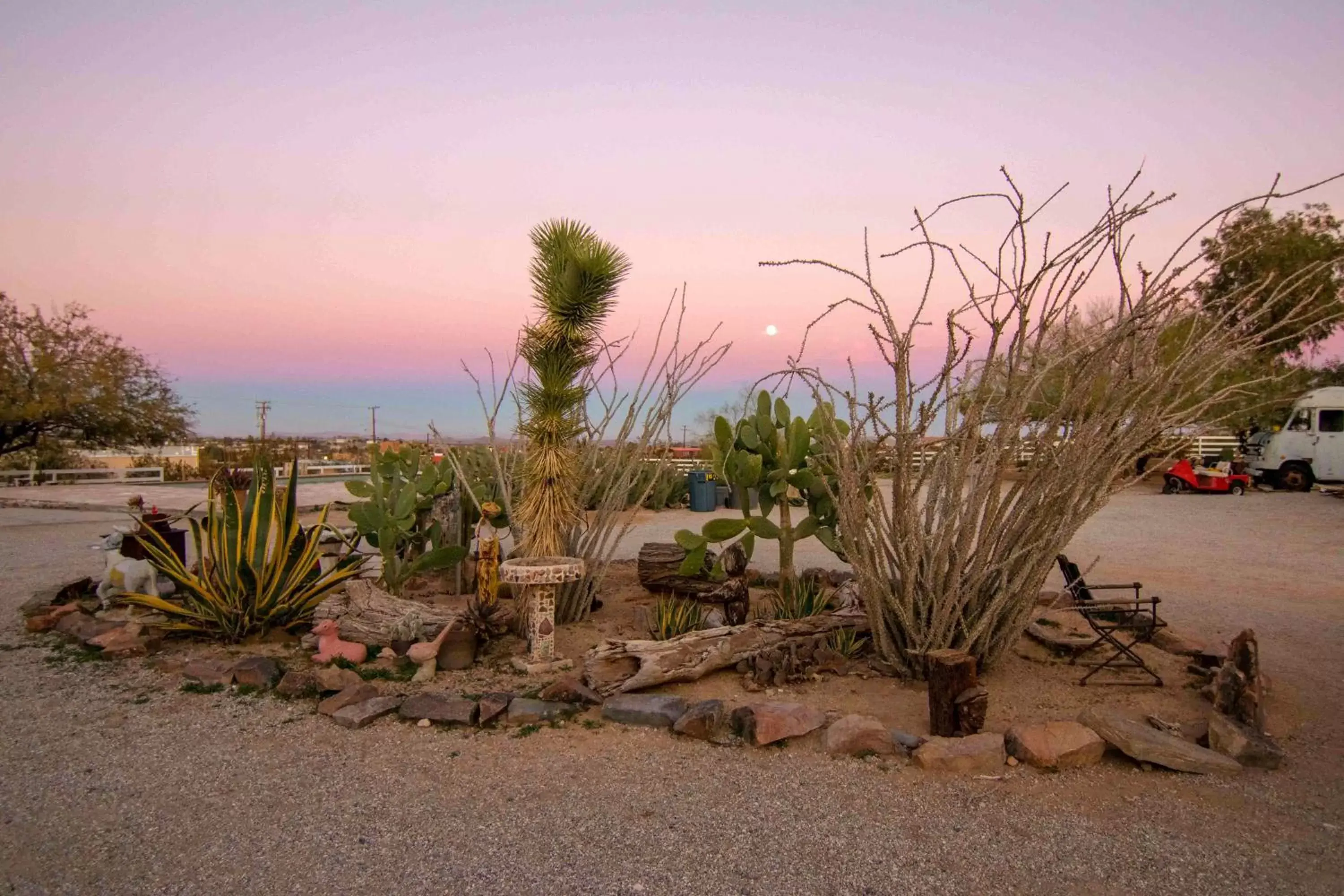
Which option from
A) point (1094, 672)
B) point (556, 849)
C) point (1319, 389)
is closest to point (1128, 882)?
point (556, 849)

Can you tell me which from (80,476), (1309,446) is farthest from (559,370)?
(80,476)

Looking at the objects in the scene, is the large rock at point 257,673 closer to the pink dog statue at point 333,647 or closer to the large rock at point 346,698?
the pink dog statue at point 333,647

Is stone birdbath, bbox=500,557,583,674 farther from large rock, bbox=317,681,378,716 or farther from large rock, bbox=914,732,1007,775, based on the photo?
large rock, bbox=914,732,1007,775

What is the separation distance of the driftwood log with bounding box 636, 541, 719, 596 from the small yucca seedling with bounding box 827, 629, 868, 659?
147cm

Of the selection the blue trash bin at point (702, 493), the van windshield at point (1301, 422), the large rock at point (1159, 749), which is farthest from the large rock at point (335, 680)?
the van windshield at point (1301, 422)

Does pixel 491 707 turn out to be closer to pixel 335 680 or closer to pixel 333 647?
pixel 335 680

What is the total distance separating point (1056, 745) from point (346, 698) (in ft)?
10.3

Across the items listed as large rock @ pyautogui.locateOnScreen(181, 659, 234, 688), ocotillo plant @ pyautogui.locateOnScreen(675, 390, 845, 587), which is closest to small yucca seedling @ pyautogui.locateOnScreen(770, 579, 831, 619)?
ocotillo plant @ pyautogui.locateOnScreen(675, 390, 845, 587)

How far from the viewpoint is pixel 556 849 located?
284 centimetres

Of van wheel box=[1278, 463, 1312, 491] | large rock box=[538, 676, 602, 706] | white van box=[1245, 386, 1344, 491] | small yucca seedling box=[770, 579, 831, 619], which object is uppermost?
white van box=[1245, 386, 1344, 491]

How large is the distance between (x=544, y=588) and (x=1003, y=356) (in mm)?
2719

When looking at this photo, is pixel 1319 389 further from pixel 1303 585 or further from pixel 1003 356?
pixel 1003 356

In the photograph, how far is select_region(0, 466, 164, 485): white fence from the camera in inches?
866

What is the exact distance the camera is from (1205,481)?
17.7 meters
